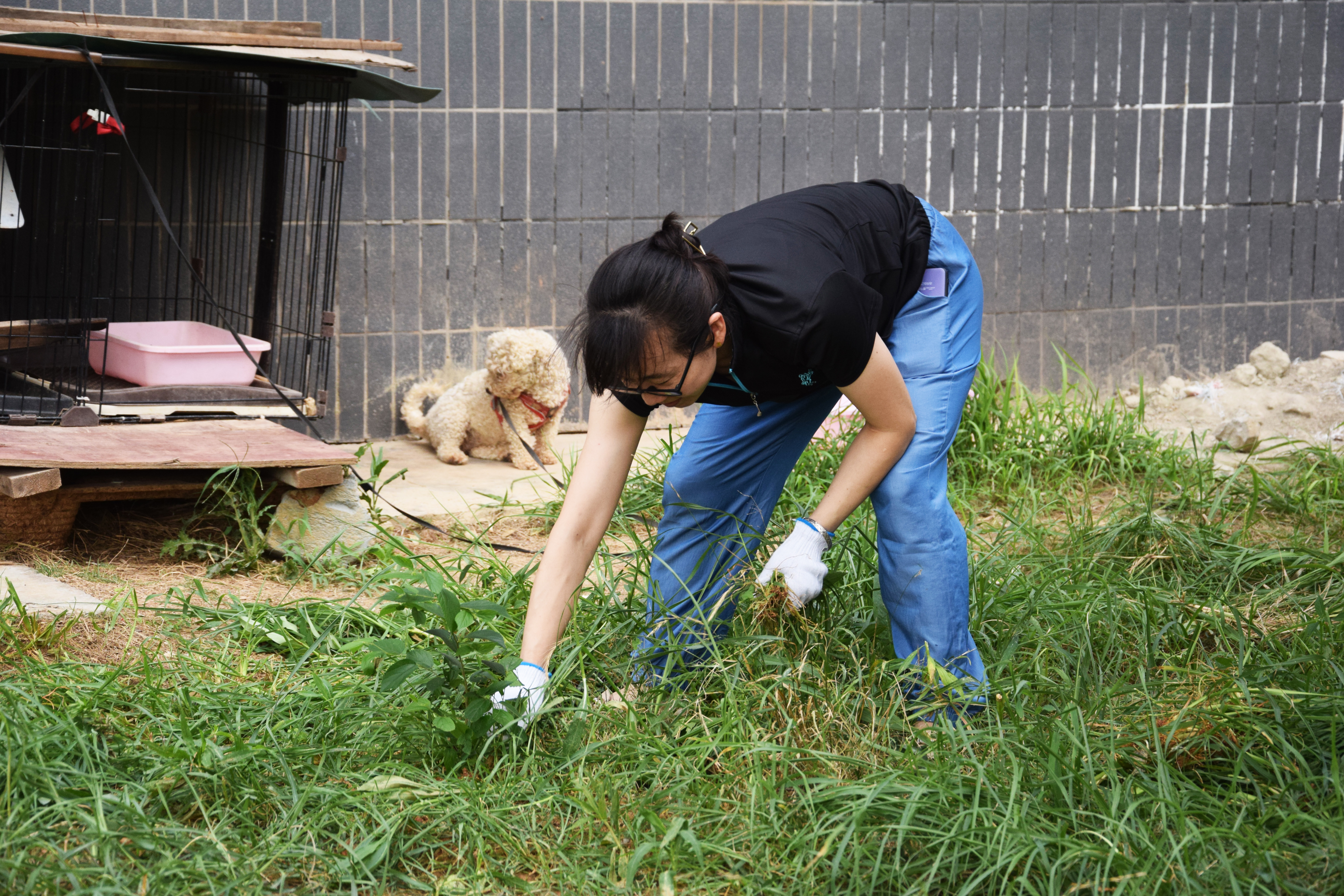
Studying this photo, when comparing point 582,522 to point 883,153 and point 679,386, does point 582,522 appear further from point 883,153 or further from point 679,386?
point 883,153

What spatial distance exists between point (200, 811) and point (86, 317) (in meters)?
2.64

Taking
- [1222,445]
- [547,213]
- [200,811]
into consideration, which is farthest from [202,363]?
[1222,445]

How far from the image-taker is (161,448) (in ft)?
11.3

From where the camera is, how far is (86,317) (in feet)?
13.2

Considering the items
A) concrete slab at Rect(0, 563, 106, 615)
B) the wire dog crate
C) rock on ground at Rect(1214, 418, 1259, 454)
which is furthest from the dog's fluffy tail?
rock on ground at Rect(1214, 418, 1259, 454)

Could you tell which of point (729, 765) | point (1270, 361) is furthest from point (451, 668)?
point (1270, 361)

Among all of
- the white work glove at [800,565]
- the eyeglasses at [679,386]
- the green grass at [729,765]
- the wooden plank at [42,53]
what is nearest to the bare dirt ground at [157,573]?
the green grass at [729,765]

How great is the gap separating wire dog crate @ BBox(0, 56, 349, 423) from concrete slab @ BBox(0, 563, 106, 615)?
3.38 ft

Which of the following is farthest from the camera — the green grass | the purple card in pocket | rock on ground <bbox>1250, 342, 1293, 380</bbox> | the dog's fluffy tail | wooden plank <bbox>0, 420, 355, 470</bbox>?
Result: rock on ground <bbox>1250, 342, 1293, 380</bbox>

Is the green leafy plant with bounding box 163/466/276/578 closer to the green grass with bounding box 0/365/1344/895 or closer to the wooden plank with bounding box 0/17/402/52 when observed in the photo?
the green grass with bounding box 0/365/1344/895

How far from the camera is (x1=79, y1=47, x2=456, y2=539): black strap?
134 inches

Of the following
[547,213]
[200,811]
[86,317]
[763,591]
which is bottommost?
[200,811]

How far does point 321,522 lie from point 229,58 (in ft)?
5.18

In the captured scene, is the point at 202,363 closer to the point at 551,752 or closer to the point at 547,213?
the point at 547,213
